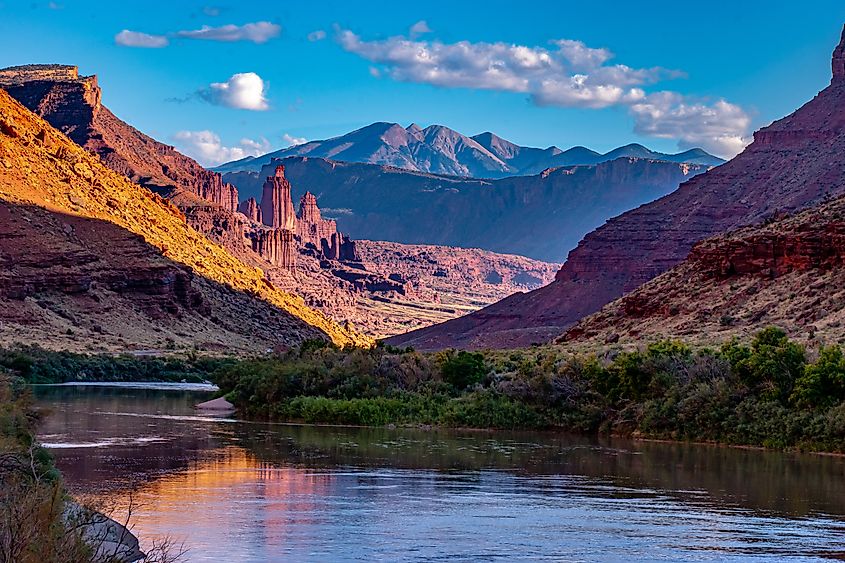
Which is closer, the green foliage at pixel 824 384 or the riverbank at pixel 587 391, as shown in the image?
the green foliage at pixel 824 384

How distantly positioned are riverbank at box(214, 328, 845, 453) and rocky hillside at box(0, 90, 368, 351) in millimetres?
44832

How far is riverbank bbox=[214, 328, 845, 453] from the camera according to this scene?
136 feet

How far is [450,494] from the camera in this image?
29219 mm

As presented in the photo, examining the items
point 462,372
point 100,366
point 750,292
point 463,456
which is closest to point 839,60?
point 100,366

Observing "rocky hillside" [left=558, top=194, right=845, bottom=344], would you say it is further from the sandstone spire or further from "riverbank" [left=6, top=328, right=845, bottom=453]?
the sandstone spire

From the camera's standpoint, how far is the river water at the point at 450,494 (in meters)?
22.8

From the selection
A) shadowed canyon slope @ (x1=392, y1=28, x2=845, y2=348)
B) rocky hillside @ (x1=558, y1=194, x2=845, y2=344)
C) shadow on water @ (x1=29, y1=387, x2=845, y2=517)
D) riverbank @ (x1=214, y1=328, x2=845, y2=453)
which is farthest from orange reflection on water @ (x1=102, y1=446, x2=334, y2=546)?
shadowed canyon slope @ (x1=392, y1=28, x2=845, y2=348)

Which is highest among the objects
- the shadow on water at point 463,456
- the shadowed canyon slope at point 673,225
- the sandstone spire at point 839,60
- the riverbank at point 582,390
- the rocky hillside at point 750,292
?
the sandstone spire at point 839,60

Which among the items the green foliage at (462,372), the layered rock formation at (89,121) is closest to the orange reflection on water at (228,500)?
the green foliage at (462,372)

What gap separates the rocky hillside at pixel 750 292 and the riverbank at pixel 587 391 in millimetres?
5167

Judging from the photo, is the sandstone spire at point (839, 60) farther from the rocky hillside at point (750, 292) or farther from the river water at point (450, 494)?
the river water at point (450, 494)

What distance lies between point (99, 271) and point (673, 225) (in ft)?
190

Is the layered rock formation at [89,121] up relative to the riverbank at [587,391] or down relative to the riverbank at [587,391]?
up

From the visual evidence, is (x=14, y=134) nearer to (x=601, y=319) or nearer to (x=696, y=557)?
(x=601, y=319)
